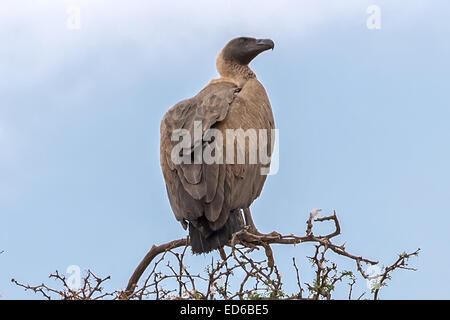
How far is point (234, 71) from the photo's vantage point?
938 cm

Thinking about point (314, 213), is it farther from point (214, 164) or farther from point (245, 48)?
point (245, 48)

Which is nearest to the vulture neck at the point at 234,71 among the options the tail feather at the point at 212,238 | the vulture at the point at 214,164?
A: the vulture at the point at 214,164

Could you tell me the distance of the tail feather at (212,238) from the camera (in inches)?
259

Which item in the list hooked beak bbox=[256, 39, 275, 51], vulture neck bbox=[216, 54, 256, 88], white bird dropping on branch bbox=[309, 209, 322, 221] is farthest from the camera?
hooked beak bbox=[256, 39, 275, 51]

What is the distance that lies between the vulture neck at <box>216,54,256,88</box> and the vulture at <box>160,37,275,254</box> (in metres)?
0.71

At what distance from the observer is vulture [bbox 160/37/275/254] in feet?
21.7

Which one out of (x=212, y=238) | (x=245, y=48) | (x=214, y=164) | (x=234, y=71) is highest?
(x=245, y=48)

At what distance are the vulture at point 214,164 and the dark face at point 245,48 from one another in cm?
102

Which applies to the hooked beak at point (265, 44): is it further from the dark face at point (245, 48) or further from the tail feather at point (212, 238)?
the tail feather at point (212, 238)

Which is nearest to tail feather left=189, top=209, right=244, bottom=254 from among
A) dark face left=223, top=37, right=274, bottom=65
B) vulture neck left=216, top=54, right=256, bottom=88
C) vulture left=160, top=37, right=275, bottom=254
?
vulture left=160, top=37, right=275, bottom=254

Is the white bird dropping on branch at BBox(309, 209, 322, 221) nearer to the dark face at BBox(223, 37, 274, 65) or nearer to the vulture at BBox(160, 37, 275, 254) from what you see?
the vulture at BBox(160, 37, 275, 254)

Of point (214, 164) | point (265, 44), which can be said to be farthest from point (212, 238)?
point (265, 44)

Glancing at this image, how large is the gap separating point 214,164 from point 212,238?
62cm

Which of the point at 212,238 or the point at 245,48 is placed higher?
the point at 245,48
